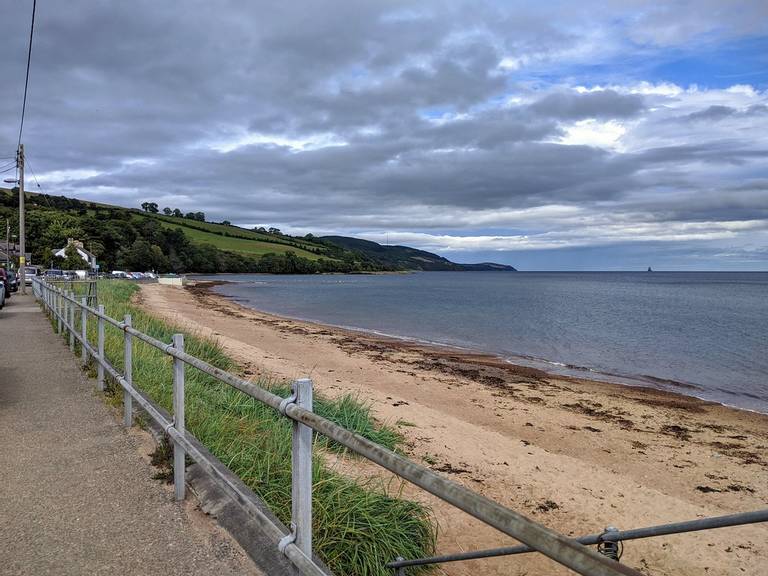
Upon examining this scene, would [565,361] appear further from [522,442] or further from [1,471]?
[1,471]

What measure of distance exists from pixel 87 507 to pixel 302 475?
8.37 ft

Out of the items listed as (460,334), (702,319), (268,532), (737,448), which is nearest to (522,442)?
(737,448)

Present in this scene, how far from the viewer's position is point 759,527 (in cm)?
668

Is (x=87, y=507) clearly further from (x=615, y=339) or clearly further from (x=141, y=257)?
(x=141, y=257)

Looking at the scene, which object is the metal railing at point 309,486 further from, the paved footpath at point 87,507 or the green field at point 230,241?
the green field at point 230,241

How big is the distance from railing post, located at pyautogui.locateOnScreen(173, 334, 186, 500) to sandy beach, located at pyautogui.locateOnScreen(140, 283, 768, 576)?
7.92ft

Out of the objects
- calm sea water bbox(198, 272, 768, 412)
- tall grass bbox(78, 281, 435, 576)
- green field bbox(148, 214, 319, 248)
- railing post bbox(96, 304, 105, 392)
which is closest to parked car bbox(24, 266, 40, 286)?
calm sea water bbox(198, 272, 768, 412)

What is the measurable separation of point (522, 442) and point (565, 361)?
1280 cm

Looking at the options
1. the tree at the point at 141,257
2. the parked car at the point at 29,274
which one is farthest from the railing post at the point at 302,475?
the tree at the point at 141,257

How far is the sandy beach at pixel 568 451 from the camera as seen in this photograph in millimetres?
5941

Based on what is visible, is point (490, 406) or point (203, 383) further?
point (490, 406)

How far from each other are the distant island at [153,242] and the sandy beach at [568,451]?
3442 inches

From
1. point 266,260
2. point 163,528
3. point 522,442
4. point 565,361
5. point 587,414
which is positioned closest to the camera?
point 163,528

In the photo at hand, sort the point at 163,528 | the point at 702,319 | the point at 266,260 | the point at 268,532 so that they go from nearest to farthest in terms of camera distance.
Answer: the point at 268,532, the point at 163,528, the point at 702,319, the point at 266,260
